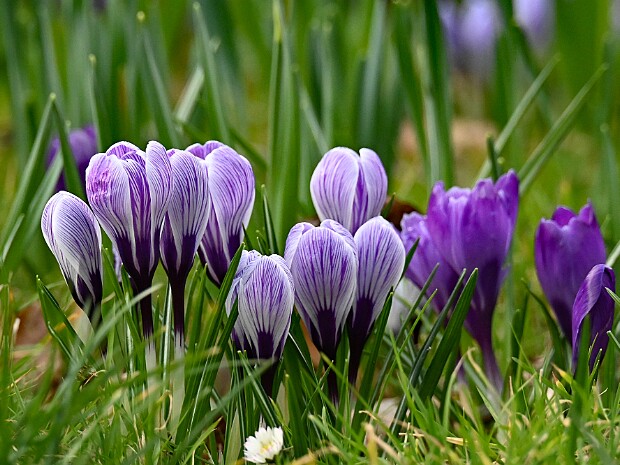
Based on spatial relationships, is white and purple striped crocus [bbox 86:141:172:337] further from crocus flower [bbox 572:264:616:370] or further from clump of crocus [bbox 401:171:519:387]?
crocus flower [bbox 572:264:616:370]

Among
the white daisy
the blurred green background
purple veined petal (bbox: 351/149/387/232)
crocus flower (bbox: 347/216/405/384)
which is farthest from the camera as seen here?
the blurred green background

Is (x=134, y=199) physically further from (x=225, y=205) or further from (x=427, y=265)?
(x=427, y=265)

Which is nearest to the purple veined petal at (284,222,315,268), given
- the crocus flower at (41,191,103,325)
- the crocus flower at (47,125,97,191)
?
the crocus flower at (41,191,103,325)

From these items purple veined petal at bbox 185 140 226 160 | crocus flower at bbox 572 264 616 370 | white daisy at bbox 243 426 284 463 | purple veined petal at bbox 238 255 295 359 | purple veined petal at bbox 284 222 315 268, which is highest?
purple veined petal at bbox 185 140 226 160

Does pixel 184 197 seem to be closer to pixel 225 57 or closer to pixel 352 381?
pixel 352 381

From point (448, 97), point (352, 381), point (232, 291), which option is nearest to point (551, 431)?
point (352, 381)

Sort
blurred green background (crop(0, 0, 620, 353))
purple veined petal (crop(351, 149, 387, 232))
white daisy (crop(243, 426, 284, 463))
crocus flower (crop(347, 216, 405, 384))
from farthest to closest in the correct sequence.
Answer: blurred green background (crop(0, 0, 620, 353)) < purple veined petal (crop(351, 149, 387, 232)) < crocus flower (crop(347, 216, 405, 384)) < white daisy (crop(243, 426, 284, 463))

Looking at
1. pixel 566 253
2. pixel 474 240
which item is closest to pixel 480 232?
pixel 474 240

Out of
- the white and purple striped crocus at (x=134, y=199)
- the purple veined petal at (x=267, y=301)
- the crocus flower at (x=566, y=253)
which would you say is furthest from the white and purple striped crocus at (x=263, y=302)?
the crocus flower at (x=566, y=253)
